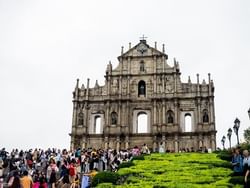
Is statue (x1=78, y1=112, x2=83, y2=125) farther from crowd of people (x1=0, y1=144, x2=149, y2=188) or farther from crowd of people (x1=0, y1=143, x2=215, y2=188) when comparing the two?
crowd of people (x1=0, y1=143, x2=215, y2=188)

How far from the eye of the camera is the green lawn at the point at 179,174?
18.4m

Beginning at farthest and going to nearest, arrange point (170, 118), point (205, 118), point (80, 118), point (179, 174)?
1. point (80, 118)
2. point (170, 118)
3. point (205, 118)
4. point (179, 174)

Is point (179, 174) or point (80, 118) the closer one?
point (179, 174)

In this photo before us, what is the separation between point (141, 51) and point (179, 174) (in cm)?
3517

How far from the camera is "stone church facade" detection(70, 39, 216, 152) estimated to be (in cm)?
4944

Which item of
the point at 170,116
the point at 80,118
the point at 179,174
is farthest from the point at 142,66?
the point at 179,174

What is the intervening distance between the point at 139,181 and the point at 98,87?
34705mm

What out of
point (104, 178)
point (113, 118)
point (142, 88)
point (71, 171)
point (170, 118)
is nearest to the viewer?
point (104, 178)

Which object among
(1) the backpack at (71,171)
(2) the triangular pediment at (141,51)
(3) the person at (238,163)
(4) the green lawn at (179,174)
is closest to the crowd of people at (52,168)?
(1) the backpack at (71,171)

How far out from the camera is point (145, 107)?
51.9 metres

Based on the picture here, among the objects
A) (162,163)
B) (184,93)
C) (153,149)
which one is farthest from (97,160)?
(184,93)

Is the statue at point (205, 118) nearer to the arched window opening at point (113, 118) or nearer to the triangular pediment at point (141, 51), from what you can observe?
the triangular pediment at point (141, 51)

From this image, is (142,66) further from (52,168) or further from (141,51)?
(52,168)

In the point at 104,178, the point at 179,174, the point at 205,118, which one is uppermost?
the point at 205,118
